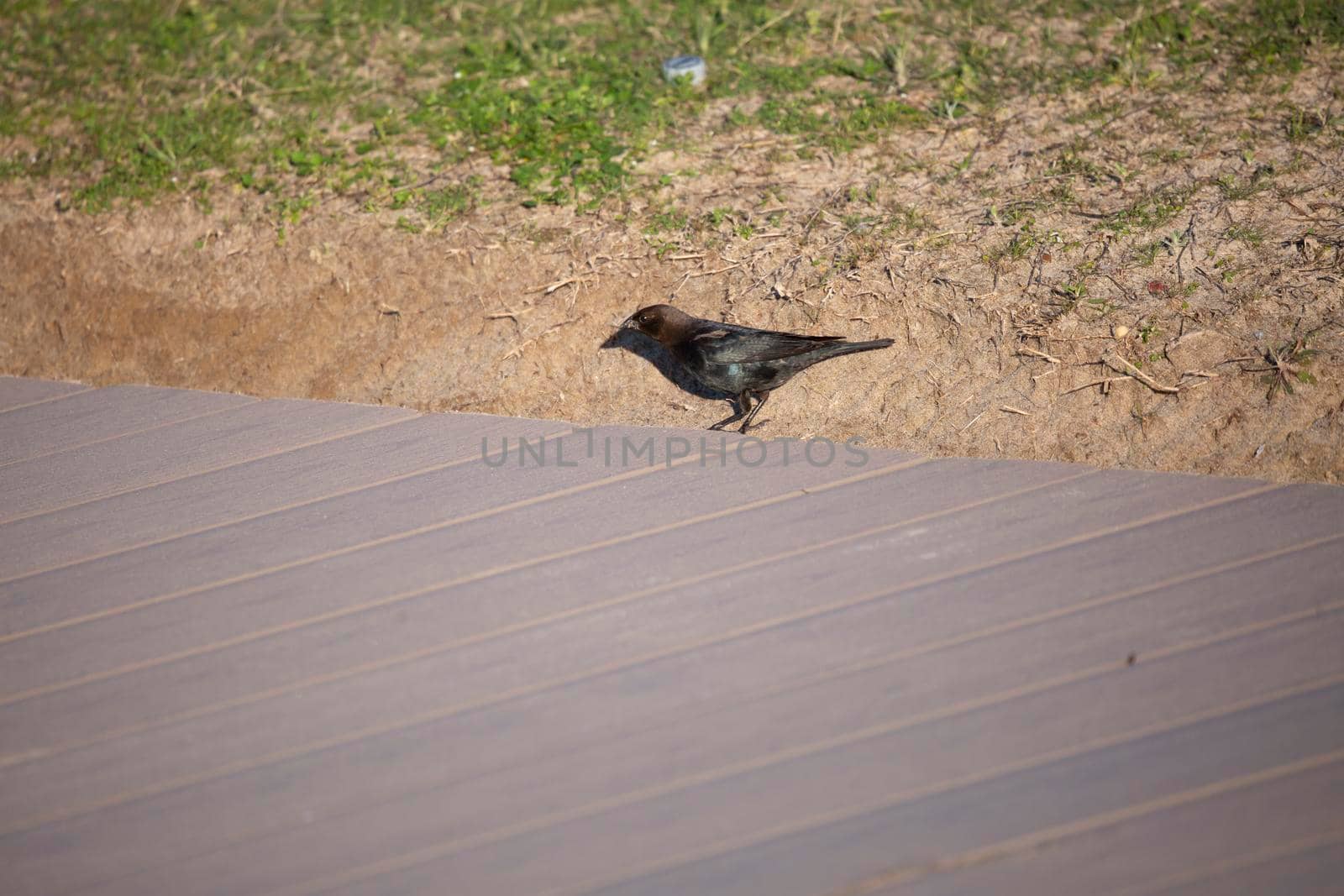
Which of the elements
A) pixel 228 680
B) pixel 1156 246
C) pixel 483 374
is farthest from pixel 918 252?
pixel 228 680

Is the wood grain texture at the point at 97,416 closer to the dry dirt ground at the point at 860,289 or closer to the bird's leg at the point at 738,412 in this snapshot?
the dry dirt ground at the point at 860,289

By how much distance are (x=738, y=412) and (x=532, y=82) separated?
2.68 meters

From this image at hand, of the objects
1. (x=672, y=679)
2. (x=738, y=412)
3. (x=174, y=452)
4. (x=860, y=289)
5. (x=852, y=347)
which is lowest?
(x=672, y=679)

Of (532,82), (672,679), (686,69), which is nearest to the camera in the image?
(672,679)

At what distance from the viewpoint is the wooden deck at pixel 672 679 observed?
2645 mm

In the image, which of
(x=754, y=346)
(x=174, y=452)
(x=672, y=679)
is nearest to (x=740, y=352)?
(x=754, y=346)

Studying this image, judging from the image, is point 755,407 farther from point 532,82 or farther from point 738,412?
point 532,82

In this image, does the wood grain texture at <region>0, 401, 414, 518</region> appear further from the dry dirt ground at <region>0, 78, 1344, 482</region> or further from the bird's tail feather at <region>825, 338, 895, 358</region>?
the bird's tail feather at <region>825, 338, 895, 358</region>

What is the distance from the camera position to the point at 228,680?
3.28 meters

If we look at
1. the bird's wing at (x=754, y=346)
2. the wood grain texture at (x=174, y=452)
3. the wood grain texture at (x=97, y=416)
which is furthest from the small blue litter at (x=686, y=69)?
the wood grain texture at (x=97, y=416)

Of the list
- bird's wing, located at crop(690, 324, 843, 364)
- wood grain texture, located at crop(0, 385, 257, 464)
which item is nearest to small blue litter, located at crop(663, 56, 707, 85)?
bird's wing, located at crop(690, 324, 843, 364)

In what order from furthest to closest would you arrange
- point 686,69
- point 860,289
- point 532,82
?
point 532,82 < point 686,69 < point 860,289

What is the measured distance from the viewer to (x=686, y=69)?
588cm

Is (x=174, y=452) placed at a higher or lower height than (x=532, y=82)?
lower
